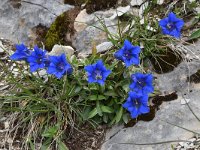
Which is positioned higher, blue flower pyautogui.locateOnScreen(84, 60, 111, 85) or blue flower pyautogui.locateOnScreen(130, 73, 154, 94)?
blue flower pyautogui.locateOnScreen(84, 60, 111, 85)

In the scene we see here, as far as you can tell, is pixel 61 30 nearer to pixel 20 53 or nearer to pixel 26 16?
pixel 26 16

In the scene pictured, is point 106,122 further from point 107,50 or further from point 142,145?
point 107,50

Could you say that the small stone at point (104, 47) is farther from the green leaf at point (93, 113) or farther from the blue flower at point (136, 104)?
the blue flower at point (136, 104)

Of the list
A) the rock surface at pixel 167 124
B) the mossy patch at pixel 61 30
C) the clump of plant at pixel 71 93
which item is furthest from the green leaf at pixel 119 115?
the mossy patch at pixel 61 30

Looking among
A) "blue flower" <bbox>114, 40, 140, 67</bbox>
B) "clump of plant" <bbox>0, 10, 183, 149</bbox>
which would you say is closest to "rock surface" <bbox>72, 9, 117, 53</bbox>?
"clump of plant" <bbox>0, 10, 183, 149</bbox>

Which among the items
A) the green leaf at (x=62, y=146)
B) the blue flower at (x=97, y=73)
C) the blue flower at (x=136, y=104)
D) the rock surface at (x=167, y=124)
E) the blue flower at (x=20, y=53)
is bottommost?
the green leaf at (x=62, y=146)

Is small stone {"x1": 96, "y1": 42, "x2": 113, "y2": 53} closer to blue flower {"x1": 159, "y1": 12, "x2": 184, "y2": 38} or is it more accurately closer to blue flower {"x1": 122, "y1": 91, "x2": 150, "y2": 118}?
blue flower {"x1": 159, "y1": 12, "x2": 184, "y2": 38}

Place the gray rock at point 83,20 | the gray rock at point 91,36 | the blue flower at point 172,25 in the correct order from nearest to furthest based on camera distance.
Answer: the blue flower at point 172,25 → the gray rock at point 91,36 → the gray rock at point 83,20
